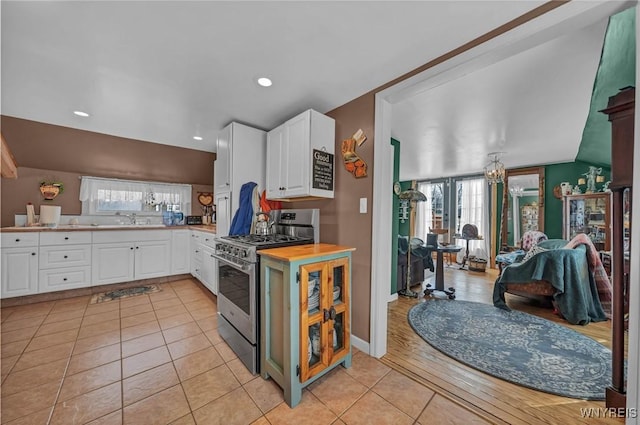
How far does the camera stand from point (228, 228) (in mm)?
2775

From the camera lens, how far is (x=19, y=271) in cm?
281

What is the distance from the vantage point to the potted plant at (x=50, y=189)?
3.25m

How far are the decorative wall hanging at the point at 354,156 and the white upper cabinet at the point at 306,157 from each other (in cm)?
17

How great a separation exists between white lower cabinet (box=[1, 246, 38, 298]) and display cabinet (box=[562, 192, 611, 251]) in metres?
8.39

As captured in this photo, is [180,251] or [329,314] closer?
[329,314]

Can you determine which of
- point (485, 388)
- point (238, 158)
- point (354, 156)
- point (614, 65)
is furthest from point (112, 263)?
point (614, 65)

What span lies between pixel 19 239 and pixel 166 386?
3047mm

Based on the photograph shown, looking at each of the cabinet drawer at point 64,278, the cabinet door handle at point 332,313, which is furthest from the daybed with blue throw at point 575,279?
the cabinet drawer at point 64,278

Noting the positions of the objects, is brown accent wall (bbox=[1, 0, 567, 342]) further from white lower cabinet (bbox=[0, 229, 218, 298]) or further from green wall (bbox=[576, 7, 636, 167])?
white lower cabinet (bbox=[0, 229, 218, 298])

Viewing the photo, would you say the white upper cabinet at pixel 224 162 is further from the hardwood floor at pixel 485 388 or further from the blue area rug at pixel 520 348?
the blue area rug at pixel 520 348

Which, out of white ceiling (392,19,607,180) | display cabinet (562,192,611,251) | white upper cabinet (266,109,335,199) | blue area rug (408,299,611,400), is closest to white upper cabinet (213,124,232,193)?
white upper cabinet (266,109,335,199)

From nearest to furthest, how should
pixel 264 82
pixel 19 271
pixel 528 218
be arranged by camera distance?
pixel 264 82 → pixel 19 271 → pixel 528 218

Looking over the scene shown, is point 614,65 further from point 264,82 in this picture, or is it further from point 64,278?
point 64,278

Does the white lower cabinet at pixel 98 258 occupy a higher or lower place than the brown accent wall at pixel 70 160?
lower
